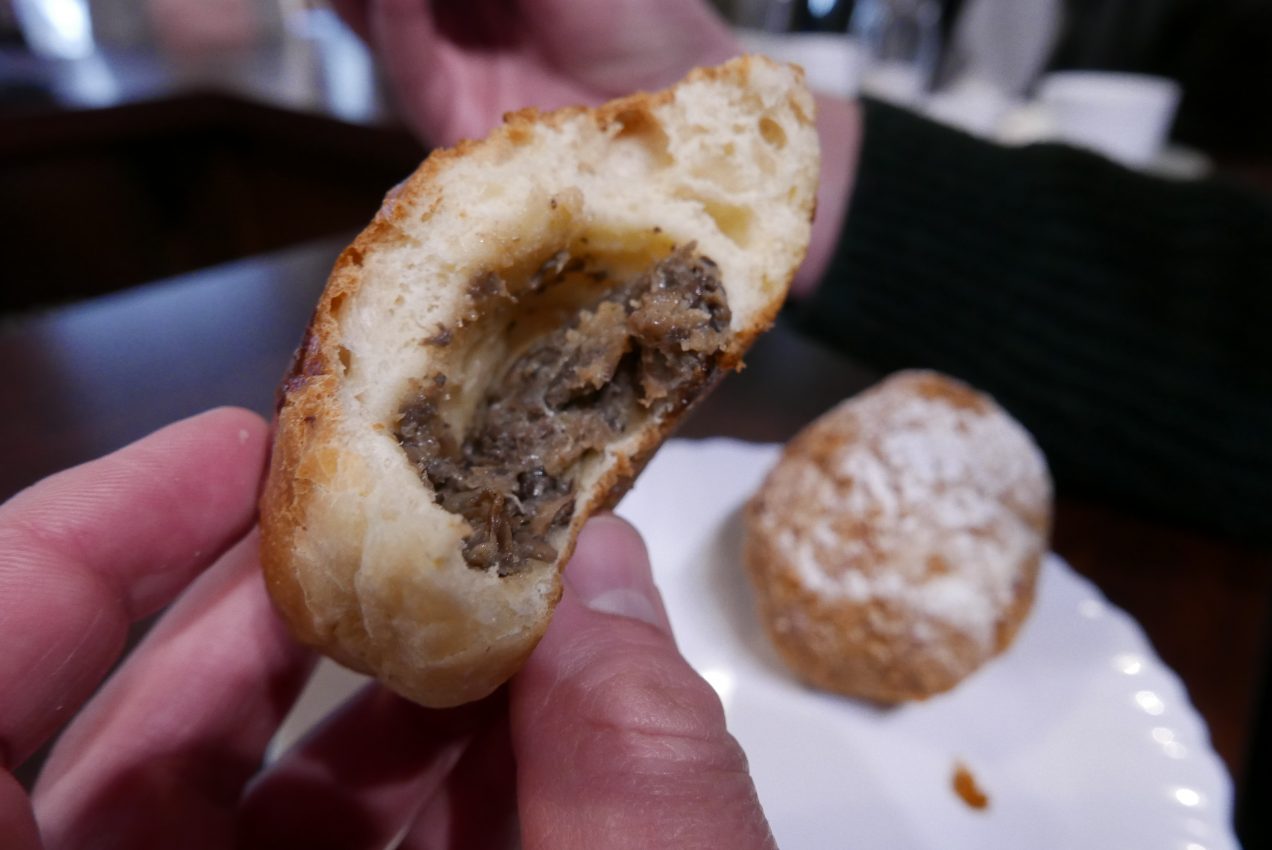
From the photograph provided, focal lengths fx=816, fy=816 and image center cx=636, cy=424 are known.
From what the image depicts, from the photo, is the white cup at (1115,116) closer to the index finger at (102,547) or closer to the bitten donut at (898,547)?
the bitten donut at (898,547)

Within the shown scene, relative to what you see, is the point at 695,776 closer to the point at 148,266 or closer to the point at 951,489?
the point at 951,489

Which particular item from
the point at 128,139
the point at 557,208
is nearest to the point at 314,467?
the point at 557,208

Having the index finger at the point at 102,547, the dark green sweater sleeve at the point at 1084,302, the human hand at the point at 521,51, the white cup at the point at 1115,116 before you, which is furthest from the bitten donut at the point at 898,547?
the white cup at the point at 1115,116

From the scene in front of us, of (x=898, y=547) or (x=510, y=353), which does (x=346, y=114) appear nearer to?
(x=510, y=353)

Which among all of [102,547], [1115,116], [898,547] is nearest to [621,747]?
[102,547]

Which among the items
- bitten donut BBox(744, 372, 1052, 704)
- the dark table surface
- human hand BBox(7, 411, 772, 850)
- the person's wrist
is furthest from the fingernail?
the person's wrist

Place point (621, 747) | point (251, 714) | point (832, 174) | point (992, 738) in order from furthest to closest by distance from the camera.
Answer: point (832, 174)
point (992, 738)
point (251, 714)
point (621, 747)
